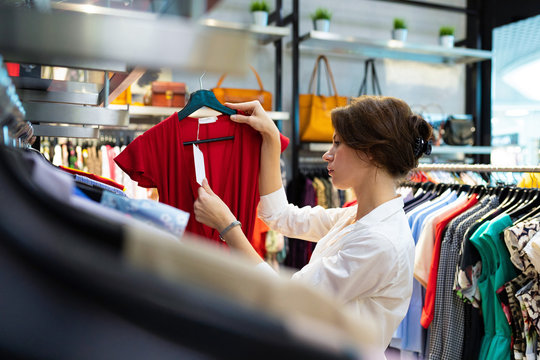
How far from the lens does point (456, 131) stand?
3982 mm

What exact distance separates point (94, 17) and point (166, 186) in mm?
990

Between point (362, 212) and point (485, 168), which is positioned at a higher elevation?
point (485, 168)

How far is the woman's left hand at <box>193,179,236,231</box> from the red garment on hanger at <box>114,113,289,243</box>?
0.22 metres

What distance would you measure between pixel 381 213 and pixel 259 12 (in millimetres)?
2563

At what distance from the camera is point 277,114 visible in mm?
3346

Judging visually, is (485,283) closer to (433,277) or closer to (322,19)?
(433,277)

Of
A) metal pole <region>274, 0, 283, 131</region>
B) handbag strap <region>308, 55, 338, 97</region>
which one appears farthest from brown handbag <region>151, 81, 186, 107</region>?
handbag strap <region>308, 55, 338, 97</region>

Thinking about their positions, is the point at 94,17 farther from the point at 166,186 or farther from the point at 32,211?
the point at 166,186

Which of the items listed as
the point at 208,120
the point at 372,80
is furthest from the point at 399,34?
the point at 208,120

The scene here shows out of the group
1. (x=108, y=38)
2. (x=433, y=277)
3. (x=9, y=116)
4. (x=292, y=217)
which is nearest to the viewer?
(x=108, y=38)

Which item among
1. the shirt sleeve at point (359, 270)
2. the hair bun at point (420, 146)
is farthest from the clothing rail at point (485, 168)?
the shirt sleeve at point (359, 270)

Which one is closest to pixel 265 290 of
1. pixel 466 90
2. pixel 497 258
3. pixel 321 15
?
pixel 497 258

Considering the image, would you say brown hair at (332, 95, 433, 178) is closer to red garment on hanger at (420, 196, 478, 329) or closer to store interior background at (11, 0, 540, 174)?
red garment on hanger at (420, 196, 478, 329)

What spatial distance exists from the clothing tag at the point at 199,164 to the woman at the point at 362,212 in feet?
0.38
